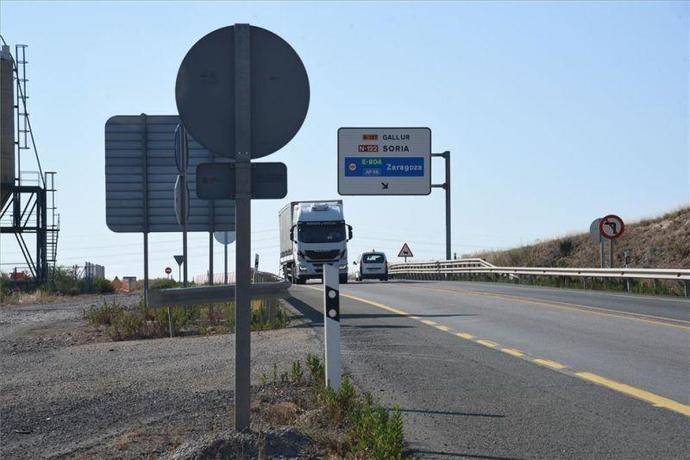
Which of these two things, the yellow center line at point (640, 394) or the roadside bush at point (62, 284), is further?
the roadside bush at point (62, 284)

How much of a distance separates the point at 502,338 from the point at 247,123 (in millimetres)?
8700

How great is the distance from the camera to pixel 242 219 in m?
6.32

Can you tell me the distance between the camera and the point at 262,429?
6691 millimetres

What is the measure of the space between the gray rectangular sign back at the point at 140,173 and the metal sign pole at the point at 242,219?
42.5ft

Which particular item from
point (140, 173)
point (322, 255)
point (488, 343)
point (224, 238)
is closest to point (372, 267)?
point (322, 255)

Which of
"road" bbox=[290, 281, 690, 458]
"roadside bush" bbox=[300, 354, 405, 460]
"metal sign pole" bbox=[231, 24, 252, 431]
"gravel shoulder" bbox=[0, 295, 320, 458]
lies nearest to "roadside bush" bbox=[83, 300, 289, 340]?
"gravel shoulder" bbox=[0, 295, 320, 458]

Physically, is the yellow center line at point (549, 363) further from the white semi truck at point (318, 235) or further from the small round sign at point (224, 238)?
the white semi truck at point (318, 235)

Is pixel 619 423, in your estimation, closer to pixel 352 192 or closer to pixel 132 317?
pixel 132 317

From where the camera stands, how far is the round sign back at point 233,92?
648cm

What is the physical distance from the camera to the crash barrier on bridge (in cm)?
1390

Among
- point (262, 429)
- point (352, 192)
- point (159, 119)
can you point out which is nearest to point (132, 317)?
Answer: point (159, 119)

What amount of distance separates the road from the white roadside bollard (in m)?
0.66

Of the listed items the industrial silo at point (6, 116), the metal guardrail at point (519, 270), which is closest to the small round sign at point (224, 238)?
the metal guardrail at point (519, 270)

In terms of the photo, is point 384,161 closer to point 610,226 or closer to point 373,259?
point 610,226
